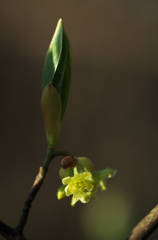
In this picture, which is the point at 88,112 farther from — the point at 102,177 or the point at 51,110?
the point at 51,110

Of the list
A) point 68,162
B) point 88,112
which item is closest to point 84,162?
point 68,162

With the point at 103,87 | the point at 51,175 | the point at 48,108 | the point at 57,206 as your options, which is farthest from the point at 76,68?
the point at 48,108

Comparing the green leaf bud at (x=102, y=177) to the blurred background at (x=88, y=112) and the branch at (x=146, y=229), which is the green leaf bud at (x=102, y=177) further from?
the blurred background at (x=88, y=112)

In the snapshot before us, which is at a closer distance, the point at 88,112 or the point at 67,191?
the point at 67,191

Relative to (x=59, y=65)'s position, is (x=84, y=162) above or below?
below

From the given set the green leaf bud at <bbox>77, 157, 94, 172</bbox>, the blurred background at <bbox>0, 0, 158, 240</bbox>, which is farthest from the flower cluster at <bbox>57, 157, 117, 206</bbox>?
the blurred background at <bbox>0, 0, 158, 240</bbox>

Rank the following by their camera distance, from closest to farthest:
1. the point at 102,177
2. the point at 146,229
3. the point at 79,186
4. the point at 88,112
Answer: the point at 146,229
the point at 79,186
the point at 102,177
the point at 88,112

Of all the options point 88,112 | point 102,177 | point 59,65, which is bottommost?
point 88,112

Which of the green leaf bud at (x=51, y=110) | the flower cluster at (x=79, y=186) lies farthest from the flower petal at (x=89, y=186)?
the green leaf bud at (x=51, y=110)
